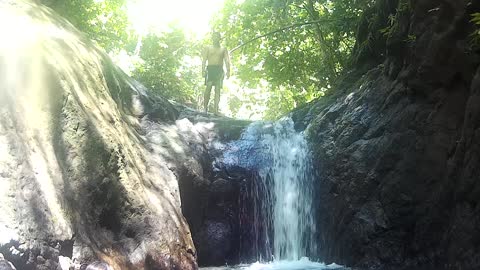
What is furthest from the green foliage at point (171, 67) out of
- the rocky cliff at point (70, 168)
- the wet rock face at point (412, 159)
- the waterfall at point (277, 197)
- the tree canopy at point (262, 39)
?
the wet rock face at point (412, 159)

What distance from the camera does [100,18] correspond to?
12.0 metres

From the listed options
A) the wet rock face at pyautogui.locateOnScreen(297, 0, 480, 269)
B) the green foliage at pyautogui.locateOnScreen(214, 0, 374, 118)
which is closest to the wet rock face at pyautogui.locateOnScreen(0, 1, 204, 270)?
the wet rock face at pyautogui.locateOnScreen(297, 0, 480, 269)

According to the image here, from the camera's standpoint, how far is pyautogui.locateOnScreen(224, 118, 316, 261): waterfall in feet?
26.2

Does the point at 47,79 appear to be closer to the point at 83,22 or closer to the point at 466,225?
the point at 466,225

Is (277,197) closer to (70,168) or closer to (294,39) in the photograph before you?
(70,168)

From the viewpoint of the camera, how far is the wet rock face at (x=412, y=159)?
16.6 ft

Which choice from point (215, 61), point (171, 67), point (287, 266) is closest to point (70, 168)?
point (287, 266)

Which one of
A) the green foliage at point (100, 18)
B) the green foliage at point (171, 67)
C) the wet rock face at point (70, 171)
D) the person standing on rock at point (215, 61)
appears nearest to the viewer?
the wet rock face at point (70, 171)

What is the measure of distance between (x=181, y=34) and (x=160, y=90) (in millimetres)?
5576

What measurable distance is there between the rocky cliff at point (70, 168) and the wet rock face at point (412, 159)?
110 inches

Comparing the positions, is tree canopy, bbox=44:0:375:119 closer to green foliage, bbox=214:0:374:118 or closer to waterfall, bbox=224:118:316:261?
green foliage, bbox=214:0:374:118

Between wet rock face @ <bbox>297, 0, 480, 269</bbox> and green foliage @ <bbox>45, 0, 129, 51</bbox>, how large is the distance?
712 cm

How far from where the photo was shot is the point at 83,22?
1059 cm

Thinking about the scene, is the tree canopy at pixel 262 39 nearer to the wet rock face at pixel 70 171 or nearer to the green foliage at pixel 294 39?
the green foliage at pixel 294 39
